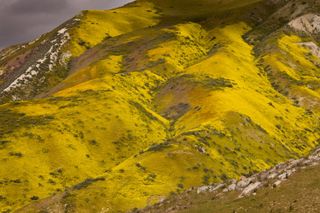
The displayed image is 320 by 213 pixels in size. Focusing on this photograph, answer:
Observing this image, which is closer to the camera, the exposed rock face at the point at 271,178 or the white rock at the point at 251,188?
the exposed rock face at the point at 271,178

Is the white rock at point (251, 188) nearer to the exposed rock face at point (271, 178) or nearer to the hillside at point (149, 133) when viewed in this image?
the exposed rock face at point (271, 178)

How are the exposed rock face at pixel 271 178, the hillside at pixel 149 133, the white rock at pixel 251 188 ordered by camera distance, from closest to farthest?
the exposed rock face at pixel 271 178 → the white rock at pixel 251 188 → the hillside at pixel 149 133

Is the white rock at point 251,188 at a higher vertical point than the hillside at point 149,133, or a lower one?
higher

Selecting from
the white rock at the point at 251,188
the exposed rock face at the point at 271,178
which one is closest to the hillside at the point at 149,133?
the exposed rock face at the point at 271,178

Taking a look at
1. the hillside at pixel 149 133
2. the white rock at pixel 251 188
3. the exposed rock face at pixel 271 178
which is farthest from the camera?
the hillside at pixel 149 133

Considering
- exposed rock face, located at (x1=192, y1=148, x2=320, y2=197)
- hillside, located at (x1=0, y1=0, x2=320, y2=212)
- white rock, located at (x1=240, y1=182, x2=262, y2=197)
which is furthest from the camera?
hillside, located at (x1=0, y1=0, x2=320, y2=212)

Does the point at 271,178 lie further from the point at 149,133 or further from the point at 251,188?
the point at 149,133

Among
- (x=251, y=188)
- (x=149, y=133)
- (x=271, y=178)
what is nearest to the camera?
(x=251, y=188)

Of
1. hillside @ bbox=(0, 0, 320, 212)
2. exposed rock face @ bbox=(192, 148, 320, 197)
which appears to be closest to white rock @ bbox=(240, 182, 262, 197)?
exposed rock face @ bbox=(192, 148, 320, 197)

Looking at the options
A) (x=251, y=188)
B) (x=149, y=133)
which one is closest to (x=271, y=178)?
(x=251, y=188)

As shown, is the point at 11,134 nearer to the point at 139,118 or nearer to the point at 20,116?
the point at 20,116

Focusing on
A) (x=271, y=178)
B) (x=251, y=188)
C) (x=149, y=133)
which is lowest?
(x=149, y=133)

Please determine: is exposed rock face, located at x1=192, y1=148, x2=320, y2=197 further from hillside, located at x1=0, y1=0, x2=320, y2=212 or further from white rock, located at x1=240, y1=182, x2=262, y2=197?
hillside, located at x1=0, y1=0, x2=320, y2=212

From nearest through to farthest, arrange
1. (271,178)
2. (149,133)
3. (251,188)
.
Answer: (251,188) < (271,178) < (149,133)
